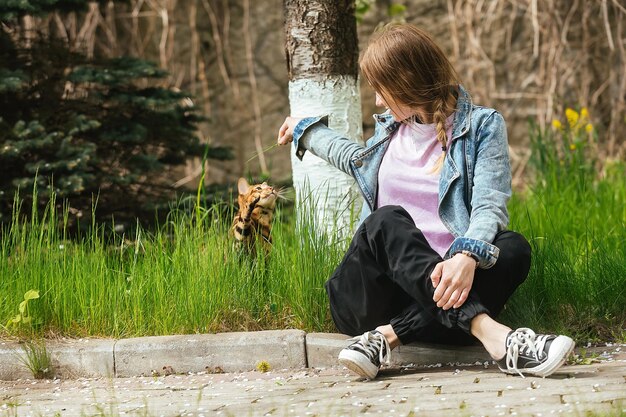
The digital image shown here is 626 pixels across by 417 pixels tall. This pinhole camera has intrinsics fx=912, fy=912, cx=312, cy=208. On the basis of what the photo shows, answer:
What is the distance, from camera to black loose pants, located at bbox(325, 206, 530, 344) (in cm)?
303

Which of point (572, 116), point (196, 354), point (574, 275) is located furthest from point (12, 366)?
point (572, 116)

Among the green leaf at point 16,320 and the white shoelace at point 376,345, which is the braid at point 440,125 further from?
the green leaf at point 16,320

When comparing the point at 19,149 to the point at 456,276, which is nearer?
the point at 456,276

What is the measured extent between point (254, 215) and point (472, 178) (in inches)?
38.4

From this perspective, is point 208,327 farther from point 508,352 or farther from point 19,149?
point 19,149

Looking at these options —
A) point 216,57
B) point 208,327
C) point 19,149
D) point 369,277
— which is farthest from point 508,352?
point 216,57

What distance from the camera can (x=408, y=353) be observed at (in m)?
3.39

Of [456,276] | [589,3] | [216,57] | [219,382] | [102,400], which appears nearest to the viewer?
[456,276]

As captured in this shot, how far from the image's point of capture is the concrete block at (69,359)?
11.7ft

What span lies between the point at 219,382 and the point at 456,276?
1001 mm

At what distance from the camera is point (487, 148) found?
125 inches

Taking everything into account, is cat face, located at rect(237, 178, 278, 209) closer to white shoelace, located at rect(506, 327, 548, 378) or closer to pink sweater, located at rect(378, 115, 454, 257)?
pink sweater, located at rect(378, 115, 454, 257)

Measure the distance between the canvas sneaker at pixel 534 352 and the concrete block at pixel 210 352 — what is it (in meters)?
0.87

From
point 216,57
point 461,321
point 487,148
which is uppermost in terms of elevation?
point 216,57
